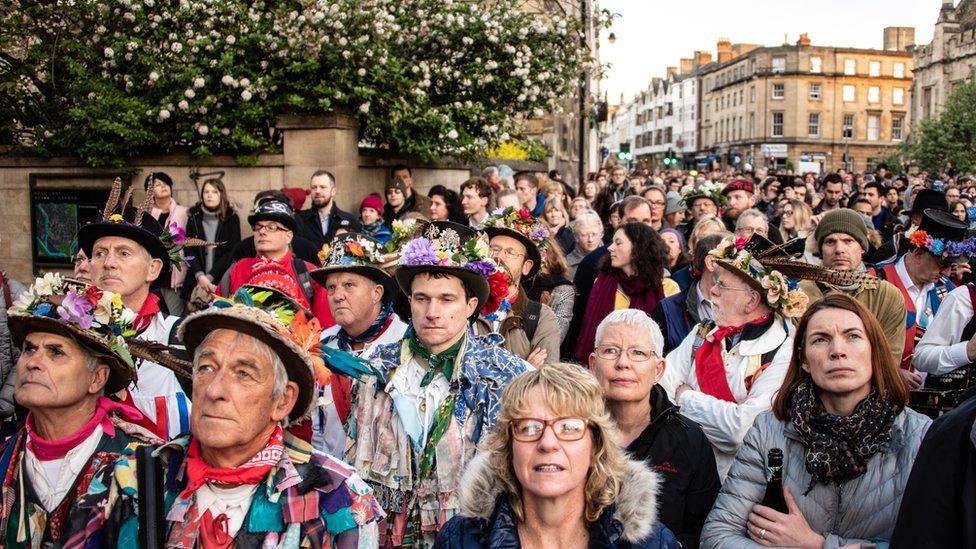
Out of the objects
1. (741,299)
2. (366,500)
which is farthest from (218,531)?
(741,299)

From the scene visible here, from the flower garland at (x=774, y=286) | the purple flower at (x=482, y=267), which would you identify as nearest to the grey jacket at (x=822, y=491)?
the flower garland at (x=774, y=286)

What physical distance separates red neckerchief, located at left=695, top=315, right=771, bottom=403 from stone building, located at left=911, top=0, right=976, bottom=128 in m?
63.1

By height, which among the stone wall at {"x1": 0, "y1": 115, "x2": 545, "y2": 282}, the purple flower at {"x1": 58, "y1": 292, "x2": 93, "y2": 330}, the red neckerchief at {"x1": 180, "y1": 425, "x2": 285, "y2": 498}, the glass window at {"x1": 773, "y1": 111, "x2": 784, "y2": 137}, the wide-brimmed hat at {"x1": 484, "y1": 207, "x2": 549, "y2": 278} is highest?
the glass window at {"x1": 773, "y1": 111, "x2": 784, "y2": 137}

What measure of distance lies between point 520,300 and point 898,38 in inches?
4370

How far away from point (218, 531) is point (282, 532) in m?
0.20

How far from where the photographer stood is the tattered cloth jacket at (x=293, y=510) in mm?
2824

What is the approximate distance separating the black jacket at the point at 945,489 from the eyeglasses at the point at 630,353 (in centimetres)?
174

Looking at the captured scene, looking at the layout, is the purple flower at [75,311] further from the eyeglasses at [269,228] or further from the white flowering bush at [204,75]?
the white flowering bush at [204,75]

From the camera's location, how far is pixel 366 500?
2967 mm

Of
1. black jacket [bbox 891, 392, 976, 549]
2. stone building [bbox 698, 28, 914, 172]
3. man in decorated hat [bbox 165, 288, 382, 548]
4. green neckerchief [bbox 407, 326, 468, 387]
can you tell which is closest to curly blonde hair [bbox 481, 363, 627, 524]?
man in decorated hat [bbox 165, 288, 382, 548]

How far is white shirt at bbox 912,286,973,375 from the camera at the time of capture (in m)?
5.21

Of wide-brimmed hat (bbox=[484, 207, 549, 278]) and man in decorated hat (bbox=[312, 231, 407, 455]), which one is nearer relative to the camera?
man in decorated hat (bbox=[312, 231, 407, 455])

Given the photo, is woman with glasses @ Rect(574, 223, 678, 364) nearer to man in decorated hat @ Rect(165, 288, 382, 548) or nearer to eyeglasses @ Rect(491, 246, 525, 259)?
eyeglasses @ Rect(491, 246, 525, 259)

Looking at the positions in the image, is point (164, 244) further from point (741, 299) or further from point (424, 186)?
point (424, 186)
